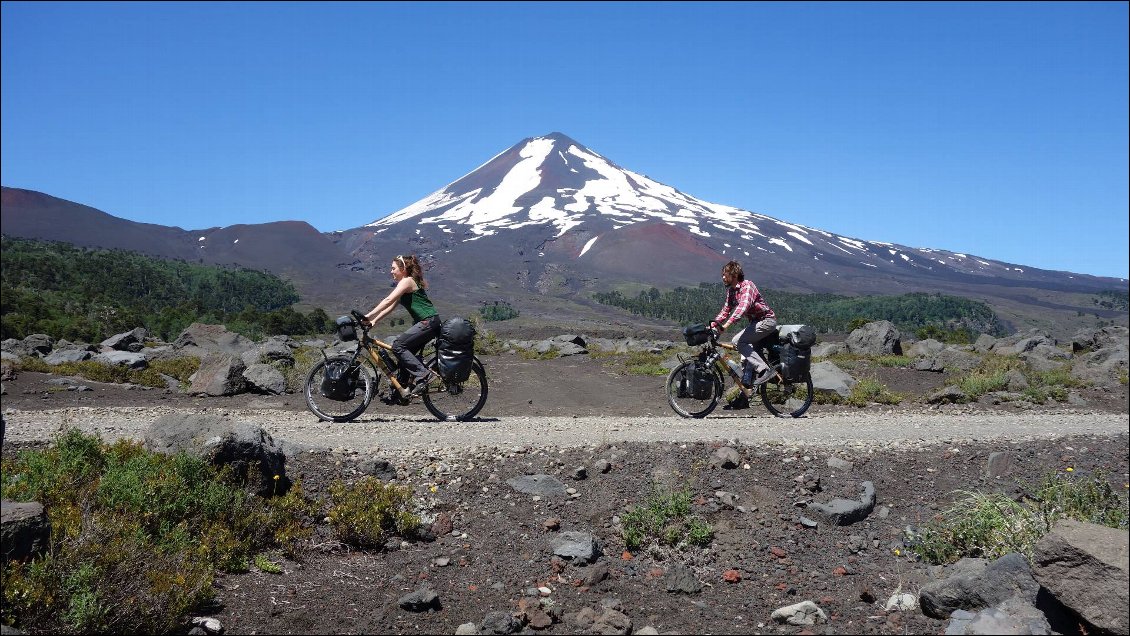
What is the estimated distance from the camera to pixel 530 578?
5.11 m

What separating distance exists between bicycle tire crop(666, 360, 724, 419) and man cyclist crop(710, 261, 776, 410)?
0.35 metres

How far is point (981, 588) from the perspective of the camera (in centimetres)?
446

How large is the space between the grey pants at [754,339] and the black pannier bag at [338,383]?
15.8ft

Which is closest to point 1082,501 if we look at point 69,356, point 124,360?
point 124,360

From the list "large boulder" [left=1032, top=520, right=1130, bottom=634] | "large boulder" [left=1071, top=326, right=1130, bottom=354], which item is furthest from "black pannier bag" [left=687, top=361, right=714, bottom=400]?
"large boulder" [left=1071, top=326, right=1130, bottom=354]

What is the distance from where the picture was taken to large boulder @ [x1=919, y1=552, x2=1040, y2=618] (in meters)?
4.38

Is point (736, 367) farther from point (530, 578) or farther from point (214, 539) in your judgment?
point (214, 539)

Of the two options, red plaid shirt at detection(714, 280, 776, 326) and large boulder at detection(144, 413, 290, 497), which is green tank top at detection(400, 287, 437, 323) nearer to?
large boulder at detection(144, 413, 290, 497)

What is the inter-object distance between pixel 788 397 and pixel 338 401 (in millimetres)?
6050

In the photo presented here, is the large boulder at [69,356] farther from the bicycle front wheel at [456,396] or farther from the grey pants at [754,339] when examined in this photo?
the grey pants at [754,339]

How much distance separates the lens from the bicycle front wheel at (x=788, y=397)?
10.1 meters

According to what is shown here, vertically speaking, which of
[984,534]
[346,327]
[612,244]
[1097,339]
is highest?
[612,244]

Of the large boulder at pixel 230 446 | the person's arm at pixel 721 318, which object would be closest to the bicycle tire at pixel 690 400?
the person's arm at pixel 721 318

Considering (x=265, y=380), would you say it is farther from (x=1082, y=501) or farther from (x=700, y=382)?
(x=1082, y=501)
